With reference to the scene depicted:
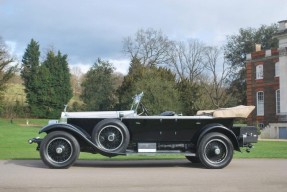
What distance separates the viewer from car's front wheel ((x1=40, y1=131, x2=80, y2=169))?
11.6 metres

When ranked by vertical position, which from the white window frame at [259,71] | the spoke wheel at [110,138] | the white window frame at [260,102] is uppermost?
the white window frame at [259,71]

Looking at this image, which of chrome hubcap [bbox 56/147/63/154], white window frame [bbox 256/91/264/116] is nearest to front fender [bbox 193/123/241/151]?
chrome hubcap [bbox 56/147/63/154]

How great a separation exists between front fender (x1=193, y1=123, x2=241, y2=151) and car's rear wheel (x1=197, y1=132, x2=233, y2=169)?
11cm

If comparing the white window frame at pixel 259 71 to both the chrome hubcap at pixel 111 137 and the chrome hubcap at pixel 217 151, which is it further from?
the chrome hubcap at pixel 111 137

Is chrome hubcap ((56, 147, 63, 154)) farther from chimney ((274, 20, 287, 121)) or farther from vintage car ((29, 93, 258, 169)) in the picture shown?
chimney ((274, 20, 287, 121))

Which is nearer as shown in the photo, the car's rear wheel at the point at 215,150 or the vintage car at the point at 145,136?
the vintage car at the point at 145,136

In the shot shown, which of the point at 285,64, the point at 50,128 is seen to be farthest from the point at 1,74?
the point at 50,128

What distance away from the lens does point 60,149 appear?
38.2 ft

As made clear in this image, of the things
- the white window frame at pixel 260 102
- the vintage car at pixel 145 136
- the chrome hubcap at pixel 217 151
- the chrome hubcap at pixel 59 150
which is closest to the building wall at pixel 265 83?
the white window frame at pixel 260 102

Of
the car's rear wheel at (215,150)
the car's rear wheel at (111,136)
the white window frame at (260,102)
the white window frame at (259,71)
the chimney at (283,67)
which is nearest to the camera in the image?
the car's rear wheel at (111,136)

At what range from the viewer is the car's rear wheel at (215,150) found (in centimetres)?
1206

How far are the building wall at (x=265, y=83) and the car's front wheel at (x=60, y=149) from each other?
41842 millimetres

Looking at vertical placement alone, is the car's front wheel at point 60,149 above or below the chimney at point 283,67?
below

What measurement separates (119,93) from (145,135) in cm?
4726
